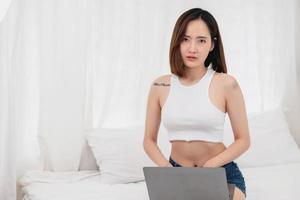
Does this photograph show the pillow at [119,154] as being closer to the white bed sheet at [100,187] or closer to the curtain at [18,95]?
the white bed sheet at [100,187]

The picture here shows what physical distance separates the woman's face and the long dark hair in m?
0.02

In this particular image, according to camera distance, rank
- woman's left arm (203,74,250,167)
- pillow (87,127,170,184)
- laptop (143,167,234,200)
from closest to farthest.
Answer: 1. laptop (143,167,234,200)
2. woman's left arm (203,74,250,167)
3. pillow (87,127,170,184)

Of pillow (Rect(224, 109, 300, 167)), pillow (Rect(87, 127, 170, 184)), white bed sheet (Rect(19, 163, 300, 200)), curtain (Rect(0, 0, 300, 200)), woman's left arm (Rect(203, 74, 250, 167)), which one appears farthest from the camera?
pillow (Rect(224, 109, 300, 167))

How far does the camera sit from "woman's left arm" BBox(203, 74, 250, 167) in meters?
1.85

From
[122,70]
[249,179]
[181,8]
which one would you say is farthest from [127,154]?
[181,8]

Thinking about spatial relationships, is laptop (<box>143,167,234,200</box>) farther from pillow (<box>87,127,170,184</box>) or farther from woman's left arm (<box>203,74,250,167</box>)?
pillow (<box>87,127,170,184</box>)

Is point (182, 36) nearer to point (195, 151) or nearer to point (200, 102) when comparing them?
point (200, 102)

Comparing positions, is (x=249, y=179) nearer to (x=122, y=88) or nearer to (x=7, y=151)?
(x=122, y=88)

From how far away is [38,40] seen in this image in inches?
99.3

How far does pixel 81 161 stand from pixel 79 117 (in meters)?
0.25

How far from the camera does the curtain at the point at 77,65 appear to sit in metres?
2.37

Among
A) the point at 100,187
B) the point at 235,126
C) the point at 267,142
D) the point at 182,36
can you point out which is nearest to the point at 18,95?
the point at 100,187

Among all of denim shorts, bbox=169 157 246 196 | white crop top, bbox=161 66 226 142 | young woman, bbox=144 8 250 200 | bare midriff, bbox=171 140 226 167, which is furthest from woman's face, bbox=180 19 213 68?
denim shorts, bbox=169 157 246 196

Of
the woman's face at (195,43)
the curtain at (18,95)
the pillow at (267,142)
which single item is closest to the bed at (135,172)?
the pillow at (267,142)
